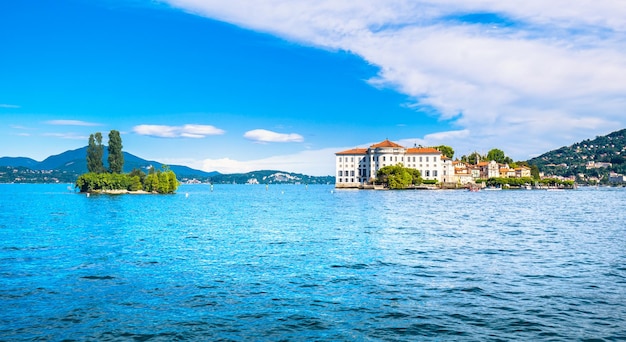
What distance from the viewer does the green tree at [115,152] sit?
132 meters

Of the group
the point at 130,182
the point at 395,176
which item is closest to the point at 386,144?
the point at 395,176

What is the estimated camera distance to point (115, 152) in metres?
134

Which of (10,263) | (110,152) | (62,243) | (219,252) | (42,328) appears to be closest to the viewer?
(42,328)

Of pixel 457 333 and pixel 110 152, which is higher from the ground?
pixel 110 152

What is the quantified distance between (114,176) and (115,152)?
7666 mm

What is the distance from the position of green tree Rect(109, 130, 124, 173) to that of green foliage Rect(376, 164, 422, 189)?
296ft

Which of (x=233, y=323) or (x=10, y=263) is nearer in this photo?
(x=233, y=323)

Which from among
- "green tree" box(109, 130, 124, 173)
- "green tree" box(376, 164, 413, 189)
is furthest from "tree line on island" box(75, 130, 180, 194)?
"green tree" box(376, 164, 413, 189)

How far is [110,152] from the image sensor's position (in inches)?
5364

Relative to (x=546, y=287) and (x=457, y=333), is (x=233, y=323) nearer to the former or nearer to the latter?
(x=457, y=333)

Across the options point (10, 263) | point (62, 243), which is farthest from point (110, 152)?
point (10, 263)

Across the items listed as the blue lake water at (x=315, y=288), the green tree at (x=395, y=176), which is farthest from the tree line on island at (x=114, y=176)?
the blue lake water at (x=315, y=288)

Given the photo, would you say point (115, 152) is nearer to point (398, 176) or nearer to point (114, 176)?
point (114, 176)

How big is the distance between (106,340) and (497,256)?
2143 cm
